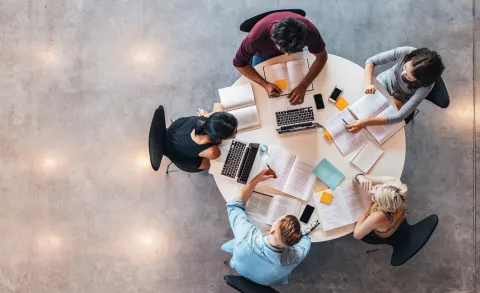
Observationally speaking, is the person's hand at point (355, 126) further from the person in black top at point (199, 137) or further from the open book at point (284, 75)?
the person in black top at point (199, 137)

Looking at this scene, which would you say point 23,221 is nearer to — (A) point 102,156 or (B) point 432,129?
(A) point 102,156

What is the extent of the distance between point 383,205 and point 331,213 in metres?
0.34

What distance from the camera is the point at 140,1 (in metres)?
3.78

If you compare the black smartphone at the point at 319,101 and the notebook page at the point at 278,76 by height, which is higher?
the notebook page at the point at 278,76

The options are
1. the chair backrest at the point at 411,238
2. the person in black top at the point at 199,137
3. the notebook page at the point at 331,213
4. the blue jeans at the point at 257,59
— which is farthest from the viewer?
the blue jeans at the point at 257,59

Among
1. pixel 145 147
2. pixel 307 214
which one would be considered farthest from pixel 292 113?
pixel 145 147

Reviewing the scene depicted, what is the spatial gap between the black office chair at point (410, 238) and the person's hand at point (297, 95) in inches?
43.7

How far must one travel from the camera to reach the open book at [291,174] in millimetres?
2742

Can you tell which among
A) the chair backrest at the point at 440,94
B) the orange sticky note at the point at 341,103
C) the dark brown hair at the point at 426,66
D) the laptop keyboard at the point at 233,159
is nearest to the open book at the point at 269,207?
the laptop keyboard at the point at 233,159

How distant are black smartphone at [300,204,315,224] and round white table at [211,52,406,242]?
0.02 m

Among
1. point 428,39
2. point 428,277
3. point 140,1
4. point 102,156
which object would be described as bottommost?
point 428,277

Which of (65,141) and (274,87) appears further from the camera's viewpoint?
(65,141)

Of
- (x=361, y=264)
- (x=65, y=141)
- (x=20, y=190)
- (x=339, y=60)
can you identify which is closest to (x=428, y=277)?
(x=361, y=264)

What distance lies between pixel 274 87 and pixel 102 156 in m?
1.78
